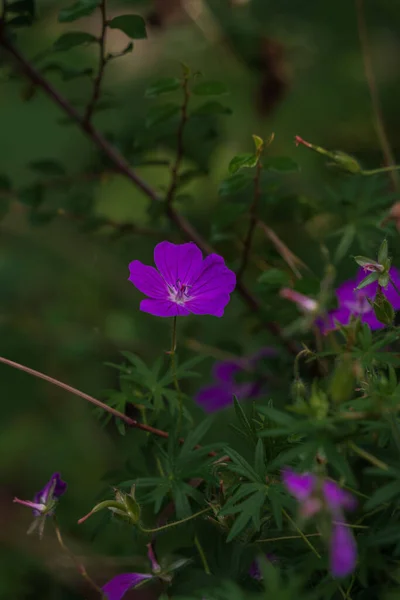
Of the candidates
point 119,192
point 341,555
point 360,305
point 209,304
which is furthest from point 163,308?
point 119,192

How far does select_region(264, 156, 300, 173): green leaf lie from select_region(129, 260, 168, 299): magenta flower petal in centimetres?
19

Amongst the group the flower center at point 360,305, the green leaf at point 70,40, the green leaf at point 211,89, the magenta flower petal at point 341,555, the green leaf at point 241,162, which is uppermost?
the green leaf at point 70,40

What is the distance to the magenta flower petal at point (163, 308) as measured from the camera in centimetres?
59

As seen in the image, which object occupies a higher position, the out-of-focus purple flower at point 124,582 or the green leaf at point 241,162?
the green leaf at point 241,162

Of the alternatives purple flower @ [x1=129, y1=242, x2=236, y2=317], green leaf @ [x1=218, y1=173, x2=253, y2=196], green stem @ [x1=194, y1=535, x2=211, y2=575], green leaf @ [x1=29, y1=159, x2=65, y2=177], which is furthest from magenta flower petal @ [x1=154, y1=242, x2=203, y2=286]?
green leaf @ [x1=29, y1=159, x2=65, y2=177]

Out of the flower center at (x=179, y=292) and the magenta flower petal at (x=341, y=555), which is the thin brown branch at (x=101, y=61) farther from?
the magenta flower petal at (x=341, y=555)

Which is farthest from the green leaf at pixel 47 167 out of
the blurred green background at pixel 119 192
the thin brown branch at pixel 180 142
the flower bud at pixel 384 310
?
the flower bud at pixel 384 310

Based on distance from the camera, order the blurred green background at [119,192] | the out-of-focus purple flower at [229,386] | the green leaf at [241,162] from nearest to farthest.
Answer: the green leaf at [241,162] → the out-of-focus purple flower at [229,386] → the blurred green background at [119,192]

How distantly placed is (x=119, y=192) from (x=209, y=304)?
1.30 m

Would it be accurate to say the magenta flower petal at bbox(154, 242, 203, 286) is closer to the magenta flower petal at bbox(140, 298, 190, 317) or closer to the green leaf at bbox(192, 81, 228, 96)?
the magenta flower petal at bbox(140, 298, 190, 317)

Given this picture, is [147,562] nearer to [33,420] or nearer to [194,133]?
[194,133]

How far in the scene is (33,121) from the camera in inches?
77.2

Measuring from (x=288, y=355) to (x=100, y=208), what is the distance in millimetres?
1064

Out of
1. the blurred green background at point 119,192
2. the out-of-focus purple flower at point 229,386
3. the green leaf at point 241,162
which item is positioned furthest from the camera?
the blurred green background at point 119,192
